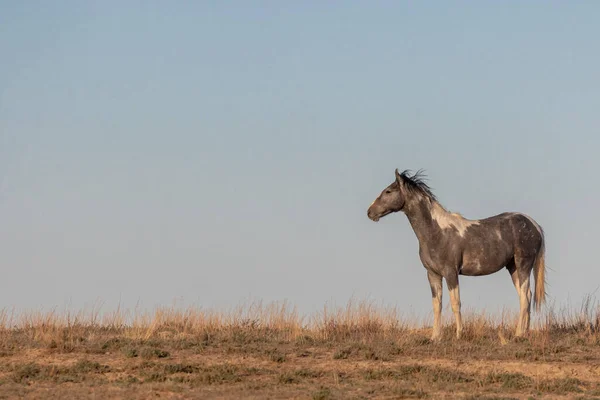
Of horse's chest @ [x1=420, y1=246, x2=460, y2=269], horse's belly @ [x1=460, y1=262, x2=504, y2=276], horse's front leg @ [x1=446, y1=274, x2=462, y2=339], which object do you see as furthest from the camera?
horse's belly @ [x1=460, y1=262, x2=504, y2=276]

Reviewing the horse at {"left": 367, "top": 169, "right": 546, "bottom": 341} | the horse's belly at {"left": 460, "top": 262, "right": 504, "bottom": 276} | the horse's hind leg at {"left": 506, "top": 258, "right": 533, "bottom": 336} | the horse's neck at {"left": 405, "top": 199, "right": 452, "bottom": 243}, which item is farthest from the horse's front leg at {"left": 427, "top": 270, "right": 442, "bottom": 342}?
the horse's hind leg at {"left": 506, "top": 258, "right": 533, "bottom": 336}

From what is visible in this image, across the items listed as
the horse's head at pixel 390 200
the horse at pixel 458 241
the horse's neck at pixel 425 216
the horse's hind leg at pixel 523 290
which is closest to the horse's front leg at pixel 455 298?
the horse at pixel 458 241

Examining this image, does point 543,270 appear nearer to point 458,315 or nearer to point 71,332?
point 458,315

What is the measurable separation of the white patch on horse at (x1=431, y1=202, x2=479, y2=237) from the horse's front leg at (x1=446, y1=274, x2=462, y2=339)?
40.9 inches

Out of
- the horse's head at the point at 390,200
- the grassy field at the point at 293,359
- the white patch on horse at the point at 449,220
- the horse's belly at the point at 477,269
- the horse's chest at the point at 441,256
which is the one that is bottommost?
the grassy field at the point at 293,359

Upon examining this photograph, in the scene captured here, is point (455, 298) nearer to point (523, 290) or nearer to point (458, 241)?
point (458, 241)

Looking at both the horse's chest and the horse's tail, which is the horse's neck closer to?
the horse's chest

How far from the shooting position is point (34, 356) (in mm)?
17281

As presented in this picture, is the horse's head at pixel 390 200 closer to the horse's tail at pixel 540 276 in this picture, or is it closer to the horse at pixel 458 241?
the horse at pixel 458 241

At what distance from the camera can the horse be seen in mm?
19656

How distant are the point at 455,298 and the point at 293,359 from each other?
161 inches

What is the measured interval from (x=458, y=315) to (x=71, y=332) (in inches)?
324

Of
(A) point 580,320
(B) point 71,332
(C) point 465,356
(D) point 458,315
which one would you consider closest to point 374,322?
(D) point 458,315

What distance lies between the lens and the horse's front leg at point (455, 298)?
1936cm
